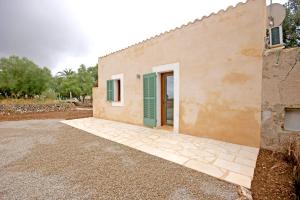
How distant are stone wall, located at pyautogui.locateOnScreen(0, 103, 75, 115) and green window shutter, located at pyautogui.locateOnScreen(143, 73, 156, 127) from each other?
10882 millimetres

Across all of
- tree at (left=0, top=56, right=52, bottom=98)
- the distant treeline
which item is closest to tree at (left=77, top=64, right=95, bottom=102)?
the distant treeline

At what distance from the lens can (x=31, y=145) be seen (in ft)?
13.8

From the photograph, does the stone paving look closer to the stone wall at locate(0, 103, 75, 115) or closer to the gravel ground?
the gravel ground

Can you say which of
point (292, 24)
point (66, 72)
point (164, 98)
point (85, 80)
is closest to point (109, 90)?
point (164, 98)

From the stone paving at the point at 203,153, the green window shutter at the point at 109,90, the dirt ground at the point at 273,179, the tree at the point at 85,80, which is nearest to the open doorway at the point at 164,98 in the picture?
the stone paving at the point at 203,153

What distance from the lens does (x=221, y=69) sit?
4312 mm

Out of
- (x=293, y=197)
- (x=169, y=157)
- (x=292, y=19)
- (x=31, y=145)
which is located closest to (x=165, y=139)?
(x=169, y=157)

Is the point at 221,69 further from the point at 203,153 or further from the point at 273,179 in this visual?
the point at 273,179

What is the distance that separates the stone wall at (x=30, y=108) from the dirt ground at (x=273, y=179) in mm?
14495

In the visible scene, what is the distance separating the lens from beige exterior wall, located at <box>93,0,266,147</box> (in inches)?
149

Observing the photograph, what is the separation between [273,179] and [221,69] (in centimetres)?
281

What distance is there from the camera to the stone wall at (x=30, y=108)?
11.3 metres

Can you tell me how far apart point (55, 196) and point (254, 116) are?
418cm

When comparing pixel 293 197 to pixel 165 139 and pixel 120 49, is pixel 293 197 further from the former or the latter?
pixel 120 49
